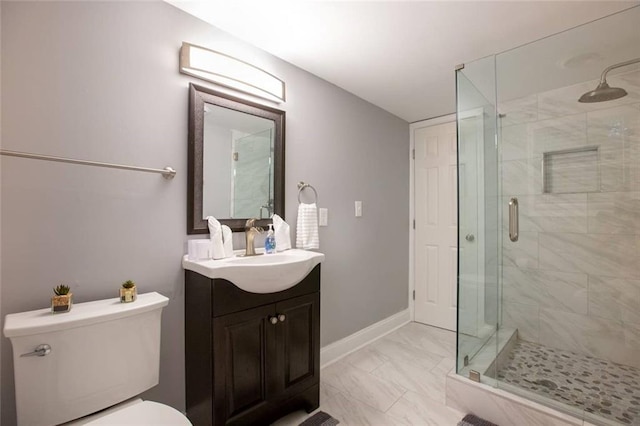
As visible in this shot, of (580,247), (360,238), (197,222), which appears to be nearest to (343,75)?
(360,238)

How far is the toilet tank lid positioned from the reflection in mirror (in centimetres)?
56

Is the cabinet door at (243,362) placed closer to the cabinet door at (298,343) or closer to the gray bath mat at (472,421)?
the cabinet door at (298,343)

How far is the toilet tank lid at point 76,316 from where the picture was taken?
0.96 m

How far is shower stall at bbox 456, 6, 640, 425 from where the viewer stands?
1.81m

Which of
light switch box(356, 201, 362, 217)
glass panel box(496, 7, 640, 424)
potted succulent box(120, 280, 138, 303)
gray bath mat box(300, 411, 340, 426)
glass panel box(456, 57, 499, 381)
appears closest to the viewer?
potted succulent box(120, 280, 138, 303)

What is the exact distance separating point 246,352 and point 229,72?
1.50 metres

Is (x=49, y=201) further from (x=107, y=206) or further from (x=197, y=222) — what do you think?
(x=197, y=222)

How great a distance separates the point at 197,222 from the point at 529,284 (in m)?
2.47

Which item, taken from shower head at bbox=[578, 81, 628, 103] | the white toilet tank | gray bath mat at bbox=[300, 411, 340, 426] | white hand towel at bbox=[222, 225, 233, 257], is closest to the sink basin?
white hand towel at bbox=[222, 225, 233, 257]

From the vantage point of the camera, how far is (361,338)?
2.60 metres

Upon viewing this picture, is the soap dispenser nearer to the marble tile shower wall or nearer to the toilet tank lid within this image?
A: the toilet tank lid

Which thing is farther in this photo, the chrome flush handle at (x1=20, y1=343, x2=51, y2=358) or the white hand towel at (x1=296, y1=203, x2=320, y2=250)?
the white hand towel at (x1=296, y1=203, x2=320, y2=250)

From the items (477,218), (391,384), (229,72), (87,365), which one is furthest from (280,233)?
(477,218)

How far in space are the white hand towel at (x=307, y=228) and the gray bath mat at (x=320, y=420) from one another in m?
0.99
